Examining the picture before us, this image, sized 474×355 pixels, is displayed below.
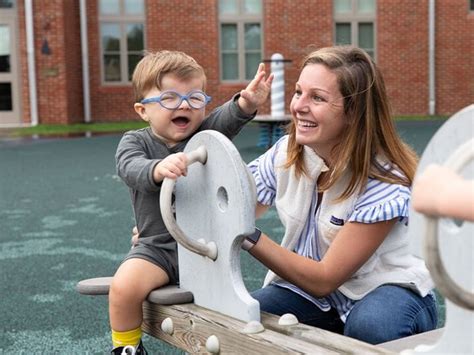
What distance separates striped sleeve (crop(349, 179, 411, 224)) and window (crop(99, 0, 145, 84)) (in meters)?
17.2

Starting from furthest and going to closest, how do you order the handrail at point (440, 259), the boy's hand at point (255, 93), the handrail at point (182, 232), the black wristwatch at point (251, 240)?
the boy's hand at point (255, 93) → the black wristwatch at point (251, 240) → the handrail at point (182, 232) → the handrail at point (440, 259)

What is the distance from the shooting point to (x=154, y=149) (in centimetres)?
217

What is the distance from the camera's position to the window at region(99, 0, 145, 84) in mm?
18625

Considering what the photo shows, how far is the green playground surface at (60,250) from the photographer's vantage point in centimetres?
310

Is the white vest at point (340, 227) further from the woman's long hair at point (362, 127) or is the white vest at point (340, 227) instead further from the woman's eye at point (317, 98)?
the woman's eye at point (317, 98)

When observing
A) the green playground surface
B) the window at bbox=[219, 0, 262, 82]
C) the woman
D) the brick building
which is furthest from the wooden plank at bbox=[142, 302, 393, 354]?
the window at bbox=[219, 0, 262, 82]

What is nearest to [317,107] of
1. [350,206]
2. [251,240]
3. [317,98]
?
[317,98]

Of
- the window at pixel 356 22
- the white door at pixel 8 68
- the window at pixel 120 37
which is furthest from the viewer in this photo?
the window at pixel 356 22

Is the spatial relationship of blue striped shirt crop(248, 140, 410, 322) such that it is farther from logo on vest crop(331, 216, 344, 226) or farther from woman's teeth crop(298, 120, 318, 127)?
woman's teeth crop(298, 120, 318, 127)

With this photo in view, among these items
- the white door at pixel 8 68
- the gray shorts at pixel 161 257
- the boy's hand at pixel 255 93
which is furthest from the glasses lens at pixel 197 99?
the white door at pixel 8 68

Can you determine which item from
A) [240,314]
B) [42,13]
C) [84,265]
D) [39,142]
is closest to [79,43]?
[42,13]

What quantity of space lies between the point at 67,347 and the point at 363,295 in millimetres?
1326

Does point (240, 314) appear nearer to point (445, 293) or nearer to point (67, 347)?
point (445, 293)

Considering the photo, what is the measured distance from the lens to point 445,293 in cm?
104
